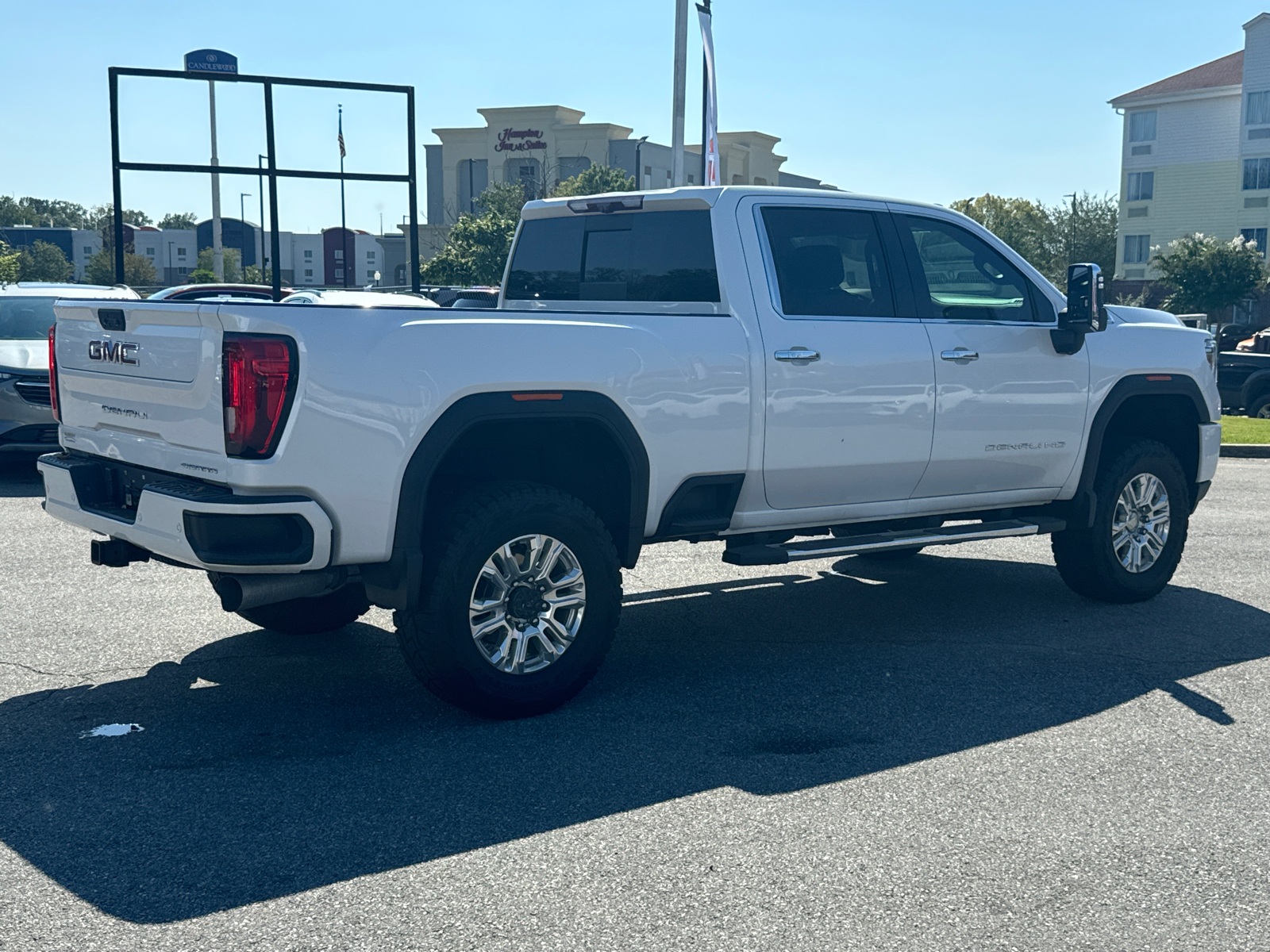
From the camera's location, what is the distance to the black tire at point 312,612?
21.0 feet

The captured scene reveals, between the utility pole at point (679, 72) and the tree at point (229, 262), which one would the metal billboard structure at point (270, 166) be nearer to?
the utility pole at point (679, 72)

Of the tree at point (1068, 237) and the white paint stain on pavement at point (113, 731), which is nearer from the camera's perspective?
the white paint stain on pavement at point (113, 731)

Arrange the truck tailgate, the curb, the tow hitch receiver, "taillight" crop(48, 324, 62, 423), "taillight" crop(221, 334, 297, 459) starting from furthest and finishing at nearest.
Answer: the curb → "taillight" crop(48, 324, 62, 423) → the tow hitch receiver → the truck tailgate → "taillight" crop(221, 334, 297, 459)

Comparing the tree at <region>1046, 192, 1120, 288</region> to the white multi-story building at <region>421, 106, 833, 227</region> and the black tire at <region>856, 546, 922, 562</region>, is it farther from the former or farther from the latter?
the black tire at <region>856, 546, 922, 562</region>

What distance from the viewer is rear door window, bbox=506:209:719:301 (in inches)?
243

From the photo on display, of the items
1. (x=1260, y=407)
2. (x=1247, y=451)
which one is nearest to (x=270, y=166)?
(x=1247, y=451)

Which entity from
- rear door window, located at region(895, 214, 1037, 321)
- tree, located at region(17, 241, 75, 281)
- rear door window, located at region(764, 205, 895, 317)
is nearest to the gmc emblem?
rear door window, located at region(764, 205, 895, 317)

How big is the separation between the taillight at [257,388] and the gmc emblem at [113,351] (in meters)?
0.70

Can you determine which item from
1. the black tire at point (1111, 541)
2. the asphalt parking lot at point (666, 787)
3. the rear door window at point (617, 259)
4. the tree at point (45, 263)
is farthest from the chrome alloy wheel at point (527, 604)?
the tree at point (45, 263)

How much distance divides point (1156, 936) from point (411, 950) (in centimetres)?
191

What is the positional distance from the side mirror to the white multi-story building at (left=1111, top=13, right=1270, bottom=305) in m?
62.0

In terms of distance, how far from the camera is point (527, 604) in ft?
17.2

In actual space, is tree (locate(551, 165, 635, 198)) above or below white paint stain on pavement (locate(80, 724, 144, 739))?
above

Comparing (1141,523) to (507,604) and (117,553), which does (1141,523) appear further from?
(117,553)
